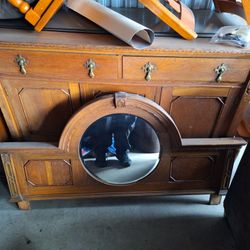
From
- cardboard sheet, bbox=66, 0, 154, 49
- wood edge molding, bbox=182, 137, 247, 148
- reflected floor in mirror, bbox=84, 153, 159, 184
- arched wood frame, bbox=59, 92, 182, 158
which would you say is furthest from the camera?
reflected floor in mirror, bbox=84, 153, 159, 184

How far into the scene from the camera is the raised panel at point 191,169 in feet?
4.01

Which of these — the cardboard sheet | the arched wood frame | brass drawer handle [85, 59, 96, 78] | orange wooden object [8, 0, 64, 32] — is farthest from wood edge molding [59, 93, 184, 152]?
orange wooden object [8, 0, 64, 32]

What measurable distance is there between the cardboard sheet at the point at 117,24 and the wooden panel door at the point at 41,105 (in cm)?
25

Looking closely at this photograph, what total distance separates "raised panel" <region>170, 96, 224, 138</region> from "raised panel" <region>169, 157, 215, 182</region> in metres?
0.12

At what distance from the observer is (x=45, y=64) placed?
0.95m

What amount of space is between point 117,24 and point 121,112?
1.09 feet

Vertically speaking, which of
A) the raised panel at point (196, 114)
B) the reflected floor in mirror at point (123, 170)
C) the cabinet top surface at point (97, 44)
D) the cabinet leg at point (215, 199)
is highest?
the cabinet top surface at point (97, 44)

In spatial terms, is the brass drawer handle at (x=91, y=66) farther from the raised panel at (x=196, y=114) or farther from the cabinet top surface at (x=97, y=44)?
the raised panel at (x=196, y=114)

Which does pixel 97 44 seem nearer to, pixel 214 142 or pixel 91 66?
pixel 91 66

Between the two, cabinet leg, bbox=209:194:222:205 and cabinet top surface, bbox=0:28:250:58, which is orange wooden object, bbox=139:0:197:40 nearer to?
cabinet top surface, bbox=0:28:250:58

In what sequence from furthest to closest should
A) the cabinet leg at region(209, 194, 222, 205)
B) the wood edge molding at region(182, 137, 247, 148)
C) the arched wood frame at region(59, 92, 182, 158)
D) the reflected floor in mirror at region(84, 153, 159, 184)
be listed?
1. the cabinet leg at region(209, 194, 222, 205)
2. the reflected floor in mirror at region(84, 153, 159, 184)
3. the wood edge molding at region(182, 137, 247, 148)
4. the arched wood frame at region(59, 92, 182, 158)

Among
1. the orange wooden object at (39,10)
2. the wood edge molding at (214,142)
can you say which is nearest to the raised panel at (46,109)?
the orange wooden object at (39,10)

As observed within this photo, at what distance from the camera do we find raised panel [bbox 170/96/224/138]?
3.53 feet

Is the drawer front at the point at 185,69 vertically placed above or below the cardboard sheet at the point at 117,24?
below
